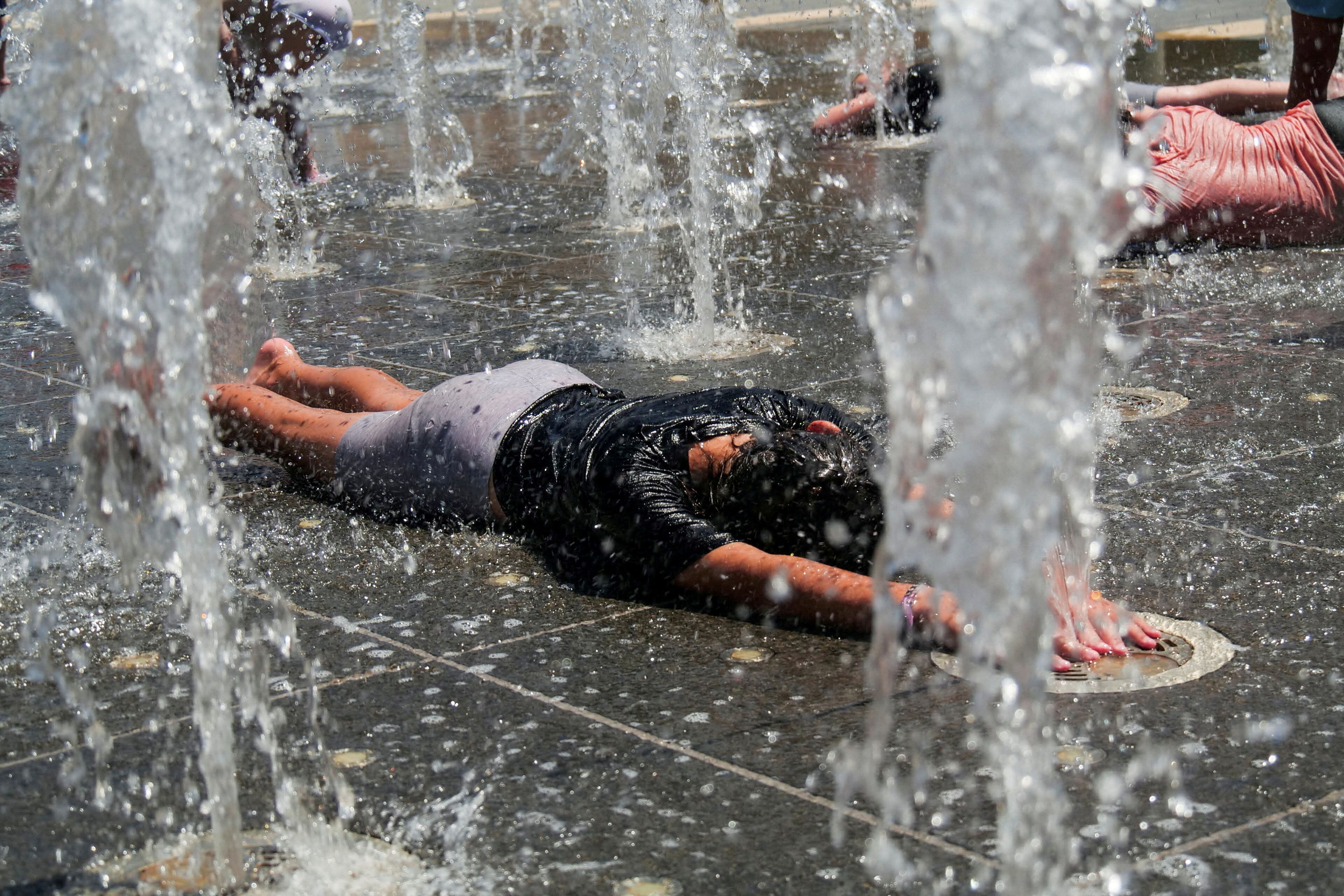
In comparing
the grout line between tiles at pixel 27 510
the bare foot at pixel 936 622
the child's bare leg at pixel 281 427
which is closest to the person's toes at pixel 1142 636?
the bare foot at pixel 936 622

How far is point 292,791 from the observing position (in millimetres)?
2701

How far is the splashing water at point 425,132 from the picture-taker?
921 cm

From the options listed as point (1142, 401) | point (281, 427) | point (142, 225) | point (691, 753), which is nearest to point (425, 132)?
point (281, 427)

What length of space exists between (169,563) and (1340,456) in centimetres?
272

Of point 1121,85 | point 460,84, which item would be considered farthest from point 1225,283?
point 460,84

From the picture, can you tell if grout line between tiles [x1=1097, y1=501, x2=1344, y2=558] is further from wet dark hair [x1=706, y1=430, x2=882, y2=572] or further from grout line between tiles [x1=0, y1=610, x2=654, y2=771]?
grout line between tiles [x1=0, y1=610, x2=654, y2=771]

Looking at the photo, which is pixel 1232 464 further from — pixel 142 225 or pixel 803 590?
pixel 142 225

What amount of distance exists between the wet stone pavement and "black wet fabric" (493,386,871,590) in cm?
9

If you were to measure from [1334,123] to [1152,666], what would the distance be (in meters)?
4.66

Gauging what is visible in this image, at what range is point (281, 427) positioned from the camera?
14.9ft

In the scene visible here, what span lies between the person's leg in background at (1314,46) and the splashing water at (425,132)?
408cm

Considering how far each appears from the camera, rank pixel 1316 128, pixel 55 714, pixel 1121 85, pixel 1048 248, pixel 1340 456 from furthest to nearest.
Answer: pixel 1121 85
pixel 1316 128
pixel 1340 456
pixel 55 714
pixel 1048 248

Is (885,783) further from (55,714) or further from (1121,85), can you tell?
(1121,85)

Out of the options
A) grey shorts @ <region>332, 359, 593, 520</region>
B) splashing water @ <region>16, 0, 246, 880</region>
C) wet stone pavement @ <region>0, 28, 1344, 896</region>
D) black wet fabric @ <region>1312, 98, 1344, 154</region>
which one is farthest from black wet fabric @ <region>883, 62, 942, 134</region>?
splashing water @ <region>16, 0, 246, 880</region>
